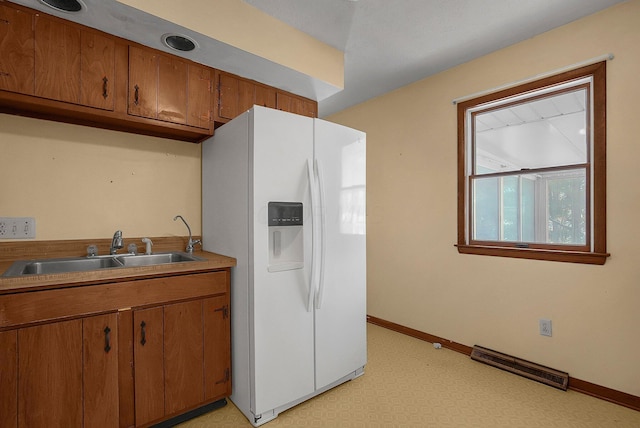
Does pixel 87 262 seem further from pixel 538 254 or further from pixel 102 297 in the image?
pixel 538 254

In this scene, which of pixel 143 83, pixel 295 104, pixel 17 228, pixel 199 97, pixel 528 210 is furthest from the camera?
pixel 295 104

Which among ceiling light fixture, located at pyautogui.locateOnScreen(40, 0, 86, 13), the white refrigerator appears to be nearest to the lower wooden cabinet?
the white refrigerator

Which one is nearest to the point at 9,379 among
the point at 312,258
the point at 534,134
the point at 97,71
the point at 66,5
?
the point at 312,258

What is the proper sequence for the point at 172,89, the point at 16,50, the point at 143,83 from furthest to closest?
1. the point at 172,89
2. the point at 143,83
3. the point at 16,50

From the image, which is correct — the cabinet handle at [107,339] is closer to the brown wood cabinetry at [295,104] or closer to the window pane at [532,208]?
the brown wood cabinetry at [295,104]

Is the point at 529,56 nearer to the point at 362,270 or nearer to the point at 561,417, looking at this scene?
the point at 362,270

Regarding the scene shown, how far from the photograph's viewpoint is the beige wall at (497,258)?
198 centimetres

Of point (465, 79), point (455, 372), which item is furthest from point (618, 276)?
point (465, 79)

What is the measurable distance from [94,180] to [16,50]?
79 cm

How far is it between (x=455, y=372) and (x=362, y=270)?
111 cm

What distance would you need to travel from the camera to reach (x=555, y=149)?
2352 mm

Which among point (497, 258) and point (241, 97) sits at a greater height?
point (241, 97)

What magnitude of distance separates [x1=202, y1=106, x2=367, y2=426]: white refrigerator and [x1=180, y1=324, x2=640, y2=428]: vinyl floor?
4.6 inches

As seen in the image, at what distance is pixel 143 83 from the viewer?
1.93 metres
